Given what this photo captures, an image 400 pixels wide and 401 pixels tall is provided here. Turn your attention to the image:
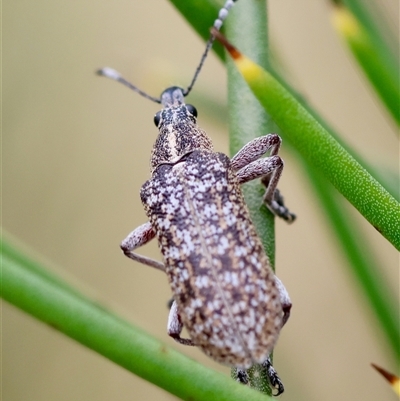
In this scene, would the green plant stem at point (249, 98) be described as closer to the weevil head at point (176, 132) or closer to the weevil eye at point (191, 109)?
the weevil head at point (176, 132)

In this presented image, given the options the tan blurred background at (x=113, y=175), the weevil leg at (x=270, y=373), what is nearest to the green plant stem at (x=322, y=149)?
the weevil leg at (x=270, y=373)

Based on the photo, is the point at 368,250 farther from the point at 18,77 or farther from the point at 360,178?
the point at 18,77

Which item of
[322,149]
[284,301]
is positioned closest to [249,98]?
[322,149]

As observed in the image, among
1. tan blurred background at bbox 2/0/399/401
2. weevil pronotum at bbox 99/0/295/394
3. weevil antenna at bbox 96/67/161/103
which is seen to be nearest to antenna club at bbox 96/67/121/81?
weevil antenna at bbox 96/67/161/103

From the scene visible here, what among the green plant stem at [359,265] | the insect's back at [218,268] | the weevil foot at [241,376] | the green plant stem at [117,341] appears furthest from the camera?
the green plant stem at [359,265]

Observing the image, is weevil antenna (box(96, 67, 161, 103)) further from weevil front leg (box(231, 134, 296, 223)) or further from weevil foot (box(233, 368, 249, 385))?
A: weevil foot (box(233, 368, 249, 385))

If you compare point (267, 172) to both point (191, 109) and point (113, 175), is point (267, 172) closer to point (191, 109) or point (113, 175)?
point (191, 109)

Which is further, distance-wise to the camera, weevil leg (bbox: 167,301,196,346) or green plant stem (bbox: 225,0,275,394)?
weevil leg (bbox: 167,301,196,346)
